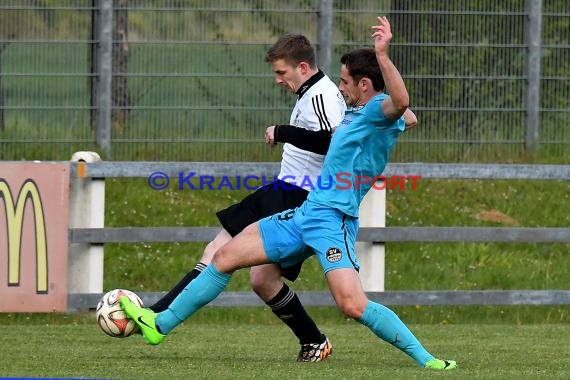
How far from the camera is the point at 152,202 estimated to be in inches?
552

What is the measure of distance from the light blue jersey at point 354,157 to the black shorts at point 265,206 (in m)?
0.73

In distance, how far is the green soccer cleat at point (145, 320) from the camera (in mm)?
7676

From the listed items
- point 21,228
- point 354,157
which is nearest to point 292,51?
point 354,157

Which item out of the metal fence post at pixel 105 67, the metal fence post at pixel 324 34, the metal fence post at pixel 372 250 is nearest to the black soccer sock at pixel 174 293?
the metal fence post at pixel 372 250

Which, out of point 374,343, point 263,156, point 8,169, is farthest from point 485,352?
point 263,156

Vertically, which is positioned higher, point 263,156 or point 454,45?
point 454,45

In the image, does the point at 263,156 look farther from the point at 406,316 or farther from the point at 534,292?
the point at 534,292

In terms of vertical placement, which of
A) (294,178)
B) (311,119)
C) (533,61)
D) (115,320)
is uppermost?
(533,61)

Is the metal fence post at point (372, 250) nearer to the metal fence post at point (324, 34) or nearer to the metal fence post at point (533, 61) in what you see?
the metal fence post at point (324, 34)

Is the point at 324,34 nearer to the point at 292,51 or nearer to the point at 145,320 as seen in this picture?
the point at 292,51

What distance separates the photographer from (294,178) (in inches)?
323

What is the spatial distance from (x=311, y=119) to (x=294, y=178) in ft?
1.14

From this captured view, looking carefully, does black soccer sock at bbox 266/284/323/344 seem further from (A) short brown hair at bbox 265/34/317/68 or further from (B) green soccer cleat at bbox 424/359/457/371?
(A) short brown hair at bbox 265/34/317/68

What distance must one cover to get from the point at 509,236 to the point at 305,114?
3.34 m
